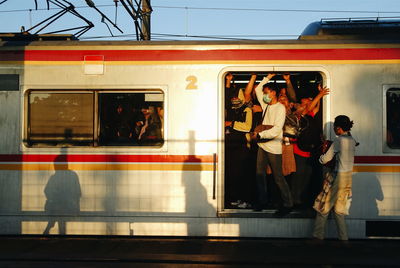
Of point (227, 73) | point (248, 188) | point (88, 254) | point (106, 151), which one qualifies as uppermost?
point (227, 73)

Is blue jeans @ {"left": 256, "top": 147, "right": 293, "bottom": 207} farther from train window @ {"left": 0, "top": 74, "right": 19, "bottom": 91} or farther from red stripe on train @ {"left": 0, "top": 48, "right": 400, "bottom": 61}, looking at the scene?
train window @ {"left": 0, "top": 74, "right": 19, "bottom": 91}

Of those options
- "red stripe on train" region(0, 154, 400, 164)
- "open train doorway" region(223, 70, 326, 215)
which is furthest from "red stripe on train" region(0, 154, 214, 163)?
"open train doorway" region(223, 70, 326, 215)

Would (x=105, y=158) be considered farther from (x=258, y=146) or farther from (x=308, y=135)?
(x=308, y=135)

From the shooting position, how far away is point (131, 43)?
6.63m

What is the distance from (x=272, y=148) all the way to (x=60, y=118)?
315 cm

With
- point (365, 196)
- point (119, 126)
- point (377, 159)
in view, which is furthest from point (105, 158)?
point (377, 159)

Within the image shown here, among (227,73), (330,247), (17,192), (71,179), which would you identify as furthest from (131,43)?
(330,247)

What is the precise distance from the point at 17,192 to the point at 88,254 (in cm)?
159

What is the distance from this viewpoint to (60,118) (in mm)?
6730

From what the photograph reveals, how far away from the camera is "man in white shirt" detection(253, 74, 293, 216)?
660 cm

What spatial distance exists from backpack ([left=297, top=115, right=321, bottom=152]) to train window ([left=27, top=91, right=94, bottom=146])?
3.16 metres

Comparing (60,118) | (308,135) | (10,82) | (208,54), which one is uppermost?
(208,54)

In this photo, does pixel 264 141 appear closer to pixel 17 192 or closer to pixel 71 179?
pixel 71 179

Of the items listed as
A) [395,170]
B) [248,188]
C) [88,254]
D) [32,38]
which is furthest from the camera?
[248,188]
